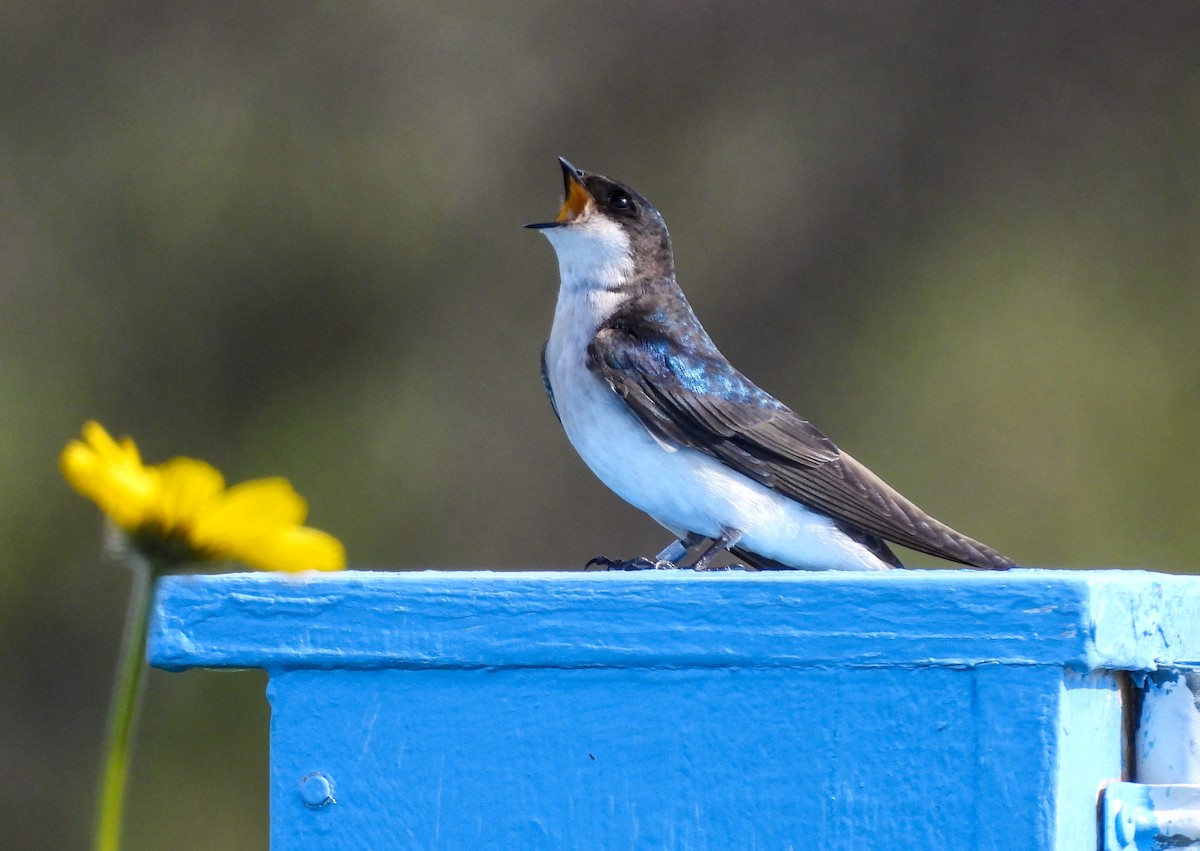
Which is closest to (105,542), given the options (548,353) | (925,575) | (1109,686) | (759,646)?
(759,646)

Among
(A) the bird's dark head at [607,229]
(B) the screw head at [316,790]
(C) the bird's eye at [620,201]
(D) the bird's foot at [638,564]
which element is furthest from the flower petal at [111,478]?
(C) the bird's eye at [620,201]

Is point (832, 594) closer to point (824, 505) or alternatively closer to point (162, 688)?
point (824, 505)

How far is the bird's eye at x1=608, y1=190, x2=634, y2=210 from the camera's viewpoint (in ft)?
8.69

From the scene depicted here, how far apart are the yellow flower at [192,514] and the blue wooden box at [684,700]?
0.04m

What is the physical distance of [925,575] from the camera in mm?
1354

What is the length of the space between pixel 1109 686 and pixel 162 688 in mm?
3314

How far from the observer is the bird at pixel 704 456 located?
2.25 m

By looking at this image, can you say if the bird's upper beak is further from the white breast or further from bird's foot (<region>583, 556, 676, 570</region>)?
bird's foot (<region>583, 556, 676, 570</region>)

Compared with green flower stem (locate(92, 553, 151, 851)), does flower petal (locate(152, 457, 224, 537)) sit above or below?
above

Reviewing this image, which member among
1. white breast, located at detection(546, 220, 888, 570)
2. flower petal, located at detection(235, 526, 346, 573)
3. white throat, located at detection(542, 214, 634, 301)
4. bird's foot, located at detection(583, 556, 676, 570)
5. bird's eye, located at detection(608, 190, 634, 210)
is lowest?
flower petal, located at detection(235, 526, 346, 573)

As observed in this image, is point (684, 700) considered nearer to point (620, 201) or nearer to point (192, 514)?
point (192, 514)

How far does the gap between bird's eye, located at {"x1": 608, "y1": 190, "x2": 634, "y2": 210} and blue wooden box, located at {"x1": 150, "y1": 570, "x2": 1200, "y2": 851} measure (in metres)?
1.29

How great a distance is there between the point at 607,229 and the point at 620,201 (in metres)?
0.07

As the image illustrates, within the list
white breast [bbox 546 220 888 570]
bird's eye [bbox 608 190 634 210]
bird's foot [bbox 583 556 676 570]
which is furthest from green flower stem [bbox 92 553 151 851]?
bird's eye [bbox 608 190 634 210]
